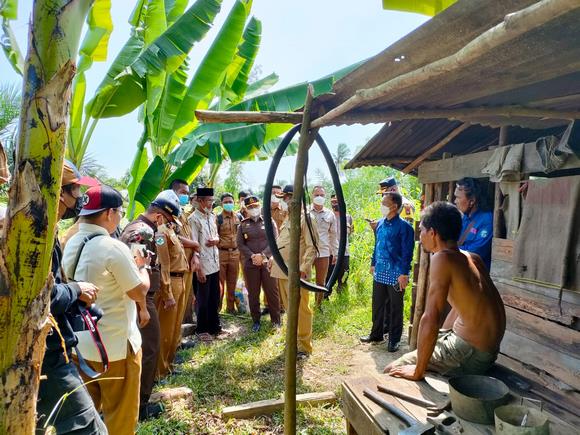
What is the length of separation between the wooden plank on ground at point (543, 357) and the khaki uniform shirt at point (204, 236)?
12.3ft

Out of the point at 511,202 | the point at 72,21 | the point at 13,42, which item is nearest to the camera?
the point at 72,21

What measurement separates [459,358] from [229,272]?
4.54m

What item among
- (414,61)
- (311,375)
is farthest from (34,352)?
(311,375)

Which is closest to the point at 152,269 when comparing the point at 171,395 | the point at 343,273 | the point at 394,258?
the point at 171,395

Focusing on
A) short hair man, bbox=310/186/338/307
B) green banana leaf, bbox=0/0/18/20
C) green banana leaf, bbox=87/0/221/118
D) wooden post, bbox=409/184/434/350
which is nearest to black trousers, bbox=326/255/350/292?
short hair man, bbox=310/186/338/307

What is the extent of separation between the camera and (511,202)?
3934 millimetres

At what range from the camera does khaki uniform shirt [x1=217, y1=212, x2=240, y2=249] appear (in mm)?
6508

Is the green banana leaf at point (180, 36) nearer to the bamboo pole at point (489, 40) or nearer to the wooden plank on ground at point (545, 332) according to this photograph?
the bamboo pole at point (489, 40)

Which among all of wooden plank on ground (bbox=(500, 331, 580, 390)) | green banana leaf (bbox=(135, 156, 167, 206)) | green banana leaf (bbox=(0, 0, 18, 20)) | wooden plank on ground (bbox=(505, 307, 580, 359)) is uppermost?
green banana leaf (bbox=(0, 0, 18, 20))

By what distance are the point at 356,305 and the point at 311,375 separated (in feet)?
9.93

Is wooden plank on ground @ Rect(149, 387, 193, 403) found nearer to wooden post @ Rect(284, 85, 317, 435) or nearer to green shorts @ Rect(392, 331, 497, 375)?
wooden post @ Rect(284, 85, 317, 435)

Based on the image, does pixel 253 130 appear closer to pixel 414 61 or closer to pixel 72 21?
pixel 414 61

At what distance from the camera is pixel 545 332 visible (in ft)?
11.1

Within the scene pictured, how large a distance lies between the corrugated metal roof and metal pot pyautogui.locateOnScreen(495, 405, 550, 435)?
63.2 inches
